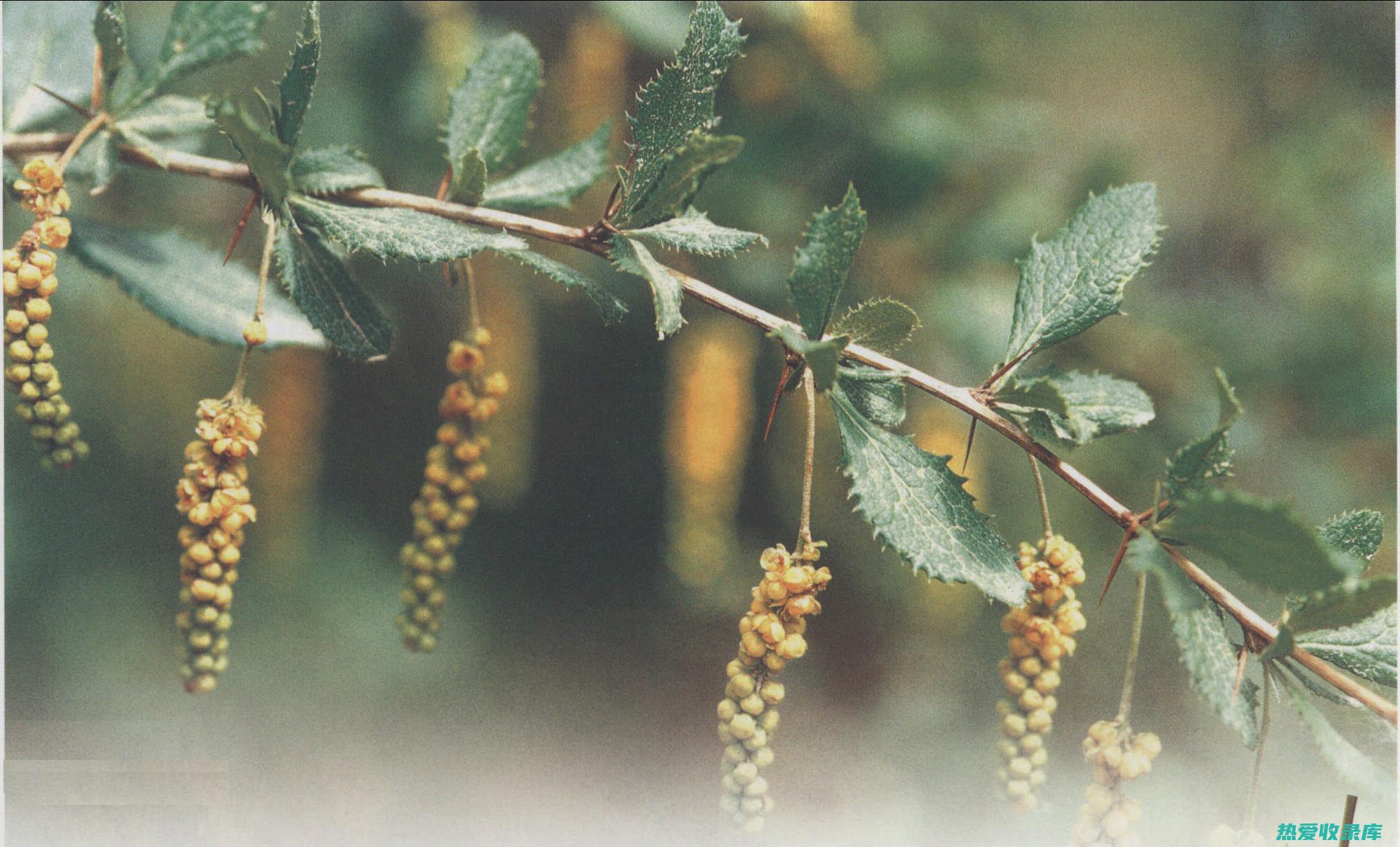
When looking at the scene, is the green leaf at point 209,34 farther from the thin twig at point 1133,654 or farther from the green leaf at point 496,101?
the thin twig at point 1133,654

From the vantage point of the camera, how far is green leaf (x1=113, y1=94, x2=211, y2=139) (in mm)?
532

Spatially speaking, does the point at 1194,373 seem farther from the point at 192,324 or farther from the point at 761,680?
the point at 192,324

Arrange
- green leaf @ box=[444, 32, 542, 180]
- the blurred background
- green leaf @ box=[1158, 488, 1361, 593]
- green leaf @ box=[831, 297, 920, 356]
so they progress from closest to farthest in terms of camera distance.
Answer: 1. green leaf @ box=[1158, 488, 1361, 593]
2. green leaf @ box=[831, 297, 920, 356]
3. green leaf @ box=[444, 32, 542, 180]
4. the blurred background

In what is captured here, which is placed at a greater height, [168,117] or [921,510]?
[168,117]

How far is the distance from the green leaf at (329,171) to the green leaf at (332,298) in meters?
0.03

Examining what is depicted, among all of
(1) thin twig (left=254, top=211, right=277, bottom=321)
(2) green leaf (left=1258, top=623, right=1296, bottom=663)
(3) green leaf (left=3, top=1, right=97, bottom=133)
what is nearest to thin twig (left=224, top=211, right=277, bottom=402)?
(1) thin twig (left=254, top=211, right=277, bottom=321)

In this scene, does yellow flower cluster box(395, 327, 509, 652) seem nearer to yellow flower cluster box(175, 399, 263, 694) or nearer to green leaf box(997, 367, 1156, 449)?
yellow flower cluster box(175, 399, 263, 694)

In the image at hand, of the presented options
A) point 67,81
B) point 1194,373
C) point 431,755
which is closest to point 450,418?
point 67,81

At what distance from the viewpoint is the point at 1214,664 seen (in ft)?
1.30

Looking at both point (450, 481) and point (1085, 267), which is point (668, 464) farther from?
point (1085, 267)

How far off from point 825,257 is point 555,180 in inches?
7.7

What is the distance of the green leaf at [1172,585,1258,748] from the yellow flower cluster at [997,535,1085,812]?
0.06m

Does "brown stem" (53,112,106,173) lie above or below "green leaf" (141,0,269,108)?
below

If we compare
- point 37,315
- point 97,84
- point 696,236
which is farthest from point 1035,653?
point 97,84
